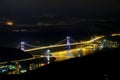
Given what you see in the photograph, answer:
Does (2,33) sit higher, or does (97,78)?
(2,33)

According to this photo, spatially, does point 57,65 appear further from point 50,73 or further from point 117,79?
point 117,79

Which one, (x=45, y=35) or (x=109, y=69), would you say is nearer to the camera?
(x=109, y=69)

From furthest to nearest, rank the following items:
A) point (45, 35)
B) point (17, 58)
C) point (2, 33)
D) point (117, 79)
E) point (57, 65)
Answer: point (45, 35) < point (2, 33) < point (17, 58) < point (57, 65) < point (117, 79)

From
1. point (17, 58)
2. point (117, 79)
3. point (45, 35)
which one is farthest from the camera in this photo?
point (45, 35)

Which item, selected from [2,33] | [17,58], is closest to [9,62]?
[17,58]

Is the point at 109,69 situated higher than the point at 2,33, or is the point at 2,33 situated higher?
the point at 2,33

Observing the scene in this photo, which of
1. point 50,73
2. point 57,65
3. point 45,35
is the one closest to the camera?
point 50,73

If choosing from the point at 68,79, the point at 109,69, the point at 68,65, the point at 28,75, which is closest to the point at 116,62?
the point at 109,69

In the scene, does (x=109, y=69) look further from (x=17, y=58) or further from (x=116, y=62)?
(x=17, y=58)

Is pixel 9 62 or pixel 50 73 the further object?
pixel 9 62
